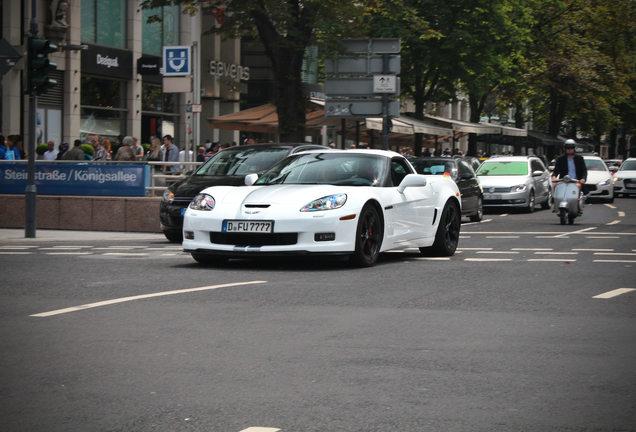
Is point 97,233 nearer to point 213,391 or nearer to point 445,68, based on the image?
point 213,391

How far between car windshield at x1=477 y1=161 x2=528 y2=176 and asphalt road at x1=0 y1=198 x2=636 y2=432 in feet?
52.5

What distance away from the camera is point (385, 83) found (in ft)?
72.1

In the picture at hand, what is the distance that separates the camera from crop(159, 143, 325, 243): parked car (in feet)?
48.7

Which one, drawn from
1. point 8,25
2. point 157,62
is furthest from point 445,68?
point 8,25

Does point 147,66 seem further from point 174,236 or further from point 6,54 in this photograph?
point 174,236

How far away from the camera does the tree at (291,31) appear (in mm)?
21438

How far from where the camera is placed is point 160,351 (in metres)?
5.72

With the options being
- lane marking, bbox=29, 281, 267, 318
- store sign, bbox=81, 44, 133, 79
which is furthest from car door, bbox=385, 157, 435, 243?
store sign, bbox=81, 44, 133, 79

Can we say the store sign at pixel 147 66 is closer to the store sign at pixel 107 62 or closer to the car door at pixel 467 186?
the store sign at pixel 107 62

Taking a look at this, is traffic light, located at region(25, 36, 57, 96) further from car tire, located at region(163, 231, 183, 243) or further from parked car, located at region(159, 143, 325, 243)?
car tire, located at region(163, 231, 183, 243)

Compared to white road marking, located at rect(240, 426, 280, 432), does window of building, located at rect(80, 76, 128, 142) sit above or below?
above

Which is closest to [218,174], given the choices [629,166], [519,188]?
[519,188]

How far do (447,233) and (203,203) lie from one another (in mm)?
3564

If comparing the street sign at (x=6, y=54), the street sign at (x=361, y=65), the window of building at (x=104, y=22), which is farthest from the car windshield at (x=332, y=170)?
the window of building at (x=104, y=22)
